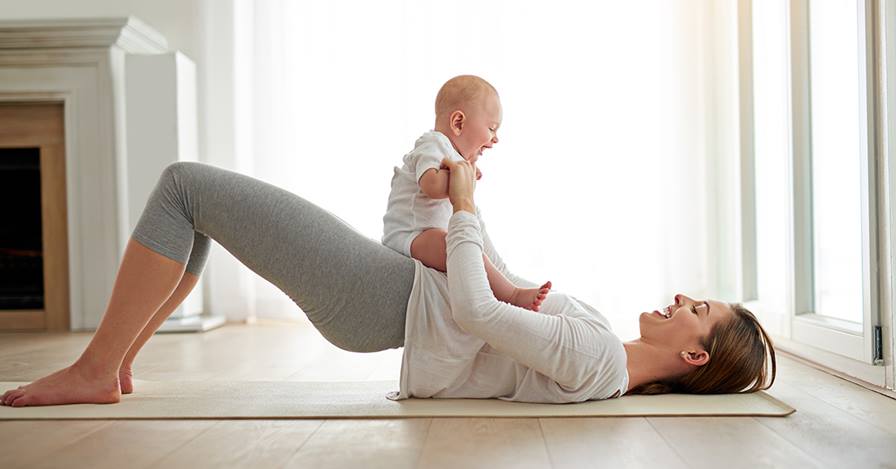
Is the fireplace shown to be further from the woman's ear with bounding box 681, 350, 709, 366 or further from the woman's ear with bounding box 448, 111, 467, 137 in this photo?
the woman's ear with bounding box 681, 350, 709, 366

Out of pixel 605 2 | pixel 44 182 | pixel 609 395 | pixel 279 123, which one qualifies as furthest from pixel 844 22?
pixel 44 182

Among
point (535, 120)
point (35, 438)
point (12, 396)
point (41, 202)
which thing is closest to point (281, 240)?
point (35, 438)

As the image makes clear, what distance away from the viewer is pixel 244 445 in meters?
1.71

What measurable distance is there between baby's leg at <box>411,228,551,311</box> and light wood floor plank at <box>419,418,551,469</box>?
282 mm

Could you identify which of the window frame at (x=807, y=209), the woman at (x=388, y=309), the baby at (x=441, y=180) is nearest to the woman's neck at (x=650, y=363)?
the woman at (x=388, y=309)

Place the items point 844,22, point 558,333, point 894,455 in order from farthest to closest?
point 844,22, point 558,333, point 894,455

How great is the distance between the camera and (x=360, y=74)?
493 cm

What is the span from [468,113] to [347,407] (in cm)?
79

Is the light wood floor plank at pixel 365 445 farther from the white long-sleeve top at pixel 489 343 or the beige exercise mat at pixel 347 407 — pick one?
the white long-sleeve top at pixel 489 343

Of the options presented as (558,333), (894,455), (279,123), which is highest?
(279,123)

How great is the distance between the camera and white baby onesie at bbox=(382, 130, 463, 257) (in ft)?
6.98

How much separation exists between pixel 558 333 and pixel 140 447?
88 cm

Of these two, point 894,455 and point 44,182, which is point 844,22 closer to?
point 894,455

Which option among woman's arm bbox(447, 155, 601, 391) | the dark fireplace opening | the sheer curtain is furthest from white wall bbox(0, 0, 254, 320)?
woman's arm bbox(447, 155, 601, 391)
